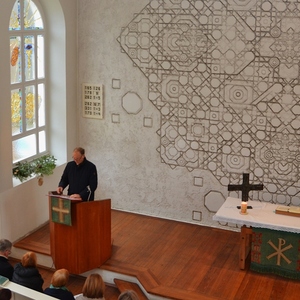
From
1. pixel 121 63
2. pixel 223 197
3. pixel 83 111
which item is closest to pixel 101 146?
pixel 83 111

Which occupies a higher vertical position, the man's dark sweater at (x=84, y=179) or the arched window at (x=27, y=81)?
the arched window at (x=27, y=81)

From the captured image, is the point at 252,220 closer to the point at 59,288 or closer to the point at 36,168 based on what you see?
the point at 59,288

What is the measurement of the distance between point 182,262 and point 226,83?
2.52m

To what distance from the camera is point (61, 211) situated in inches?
283

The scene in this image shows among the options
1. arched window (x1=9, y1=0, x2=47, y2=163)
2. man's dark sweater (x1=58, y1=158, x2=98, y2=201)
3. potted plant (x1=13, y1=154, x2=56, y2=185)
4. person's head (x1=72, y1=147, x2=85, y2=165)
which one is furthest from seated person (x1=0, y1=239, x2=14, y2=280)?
arched window (x1=9, y1=0, x2=47, y2=163)

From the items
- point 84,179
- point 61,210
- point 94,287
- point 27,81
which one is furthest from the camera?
point 27,81

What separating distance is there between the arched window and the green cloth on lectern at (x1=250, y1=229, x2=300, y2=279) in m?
3.54

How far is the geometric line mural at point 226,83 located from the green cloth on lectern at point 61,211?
86.5 inches

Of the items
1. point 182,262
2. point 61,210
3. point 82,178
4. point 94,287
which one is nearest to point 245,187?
point 182,262

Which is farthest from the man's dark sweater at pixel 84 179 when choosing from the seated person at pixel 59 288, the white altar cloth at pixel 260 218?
the seated person at pixel 59 288

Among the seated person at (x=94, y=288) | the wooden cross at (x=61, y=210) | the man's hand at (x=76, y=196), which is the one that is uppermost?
the man's hand at (x=76, y=196)

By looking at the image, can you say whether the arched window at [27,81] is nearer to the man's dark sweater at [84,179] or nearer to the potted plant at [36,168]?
the potted plant at [36,168]

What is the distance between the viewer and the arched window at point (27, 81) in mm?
8297

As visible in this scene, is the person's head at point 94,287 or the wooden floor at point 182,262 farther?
the wooden floor at point 182,262
